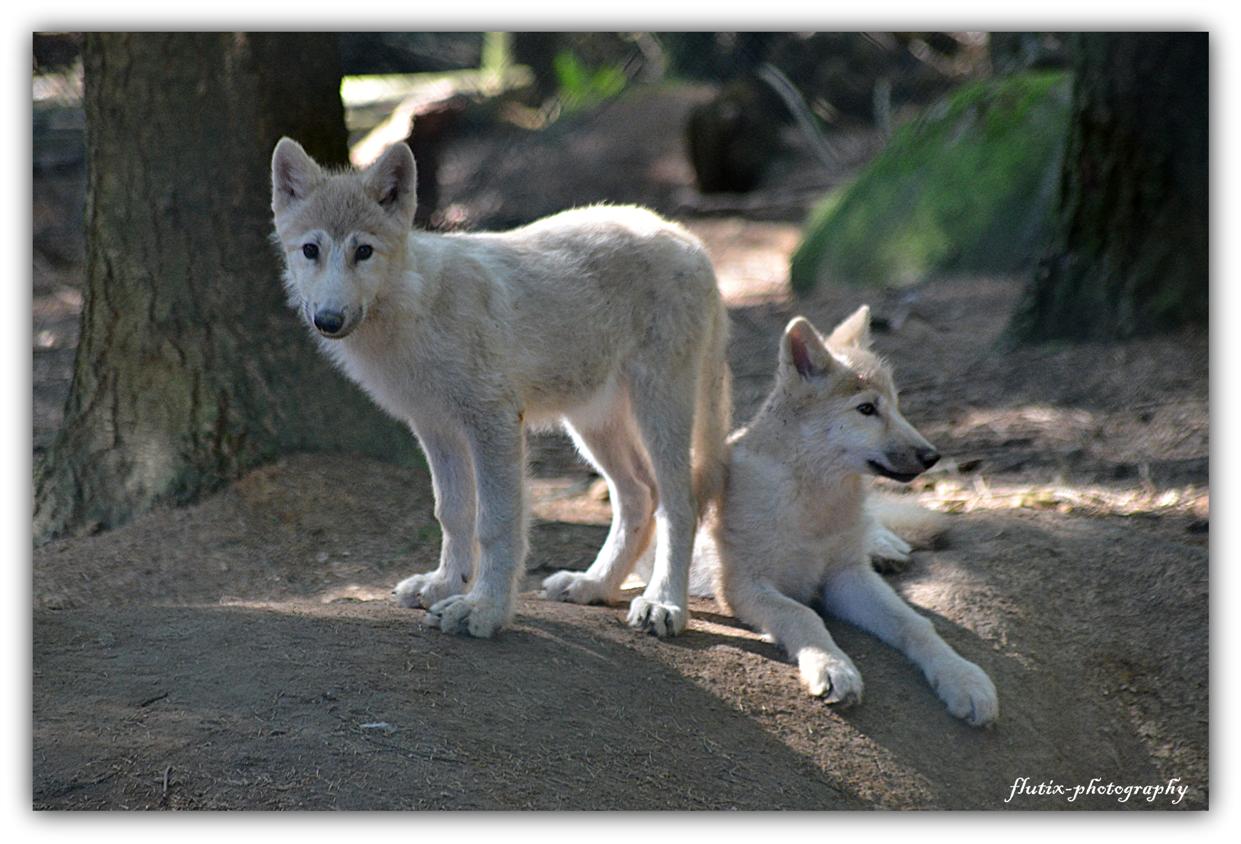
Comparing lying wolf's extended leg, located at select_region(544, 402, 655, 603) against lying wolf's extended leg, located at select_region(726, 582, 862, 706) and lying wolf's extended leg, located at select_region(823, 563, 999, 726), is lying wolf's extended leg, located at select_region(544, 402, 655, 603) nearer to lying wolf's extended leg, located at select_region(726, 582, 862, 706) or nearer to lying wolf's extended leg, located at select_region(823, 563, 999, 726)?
lying wolf's extended leg, located at select_region(726, 582, 862, 706)

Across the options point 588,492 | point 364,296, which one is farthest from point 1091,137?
point 364,296

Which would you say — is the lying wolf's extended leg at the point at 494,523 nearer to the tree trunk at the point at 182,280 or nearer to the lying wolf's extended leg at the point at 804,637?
the lying wolf's extended leg at the point at 804,637

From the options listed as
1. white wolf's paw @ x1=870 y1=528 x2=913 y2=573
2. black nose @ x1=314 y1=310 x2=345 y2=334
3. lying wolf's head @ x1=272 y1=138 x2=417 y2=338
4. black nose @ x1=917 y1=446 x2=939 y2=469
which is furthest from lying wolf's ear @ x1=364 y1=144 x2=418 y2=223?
white wolf's paw @ x1=870 y1=528 x2=913 y2=573

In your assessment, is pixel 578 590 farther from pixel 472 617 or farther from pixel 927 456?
pixel 927 456

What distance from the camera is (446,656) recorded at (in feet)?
14.3

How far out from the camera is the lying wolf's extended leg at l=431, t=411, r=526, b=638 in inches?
180

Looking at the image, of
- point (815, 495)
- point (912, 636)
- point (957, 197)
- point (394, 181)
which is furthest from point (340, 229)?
point (957, 197)

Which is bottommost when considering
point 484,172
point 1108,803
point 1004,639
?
point 1108,803

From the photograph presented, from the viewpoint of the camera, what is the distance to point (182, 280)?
6117 millimetres

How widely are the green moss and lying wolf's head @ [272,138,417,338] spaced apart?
6625mm

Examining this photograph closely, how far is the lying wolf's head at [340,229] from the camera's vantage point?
14.1 feet

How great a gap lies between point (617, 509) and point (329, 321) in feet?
5.64

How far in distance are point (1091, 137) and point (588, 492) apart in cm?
369

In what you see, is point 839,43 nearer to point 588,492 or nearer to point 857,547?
point 588,492
